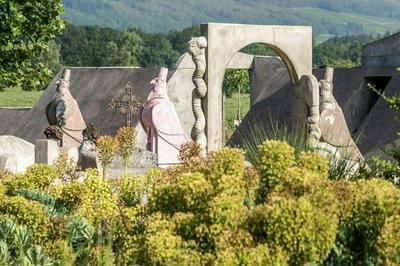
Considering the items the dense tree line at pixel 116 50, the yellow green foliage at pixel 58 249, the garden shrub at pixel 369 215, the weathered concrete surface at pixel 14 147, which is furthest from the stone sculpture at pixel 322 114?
the dense tree line at pixel 116 50

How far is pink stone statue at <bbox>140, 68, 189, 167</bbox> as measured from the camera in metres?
24.5

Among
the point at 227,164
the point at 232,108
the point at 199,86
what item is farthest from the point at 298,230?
the point at 232,108

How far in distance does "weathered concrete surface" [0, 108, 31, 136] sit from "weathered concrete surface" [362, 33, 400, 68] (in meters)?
12.2

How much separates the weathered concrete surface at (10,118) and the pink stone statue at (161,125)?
11815 millimetres

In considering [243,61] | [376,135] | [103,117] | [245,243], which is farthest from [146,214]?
[103,117]

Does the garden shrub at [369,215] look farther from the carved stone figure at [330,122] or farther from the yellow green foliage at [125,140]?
the carved stone figure at [330,122]

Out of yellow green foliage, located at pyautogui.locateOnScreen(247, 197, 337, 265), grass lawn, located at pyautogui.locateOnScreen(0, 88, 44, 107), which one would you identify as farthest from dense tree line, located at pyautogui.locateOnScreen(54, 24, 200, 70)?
yellow green foliage, located at pyautogui.locateOnScreen(247, 197, 337, 265)

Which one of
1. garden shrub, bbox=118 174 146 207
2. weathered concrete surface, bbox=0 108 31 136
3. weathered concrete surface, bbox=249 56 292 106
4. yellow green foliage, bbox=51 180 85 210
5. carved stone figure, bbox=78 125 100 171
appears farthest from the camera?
weathered concrete surface, bbox=0 108 31 136

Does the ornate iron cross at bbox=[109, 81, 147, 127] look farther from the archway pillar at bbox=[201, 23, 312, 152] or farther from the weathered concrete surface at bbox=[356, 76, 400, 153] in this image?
the archway pillar at bbox=[201, 23, 312, 152]

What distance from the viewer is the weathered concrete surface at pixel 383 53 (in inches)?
1078

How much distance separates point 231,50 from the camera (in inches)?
787

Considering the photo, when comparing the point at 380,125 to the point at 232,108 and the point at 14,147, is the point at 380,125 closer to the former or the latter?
the point at 14,147

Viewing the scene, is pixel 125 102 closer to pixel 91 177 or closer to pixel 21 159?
pixel 21 159

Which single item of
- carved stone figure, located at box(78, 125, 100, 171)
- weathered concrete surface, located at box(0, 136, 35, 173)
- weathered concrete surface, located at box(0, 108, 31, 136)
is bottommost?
weathered concrete surface, located at box(0, 108, 31, 136)
